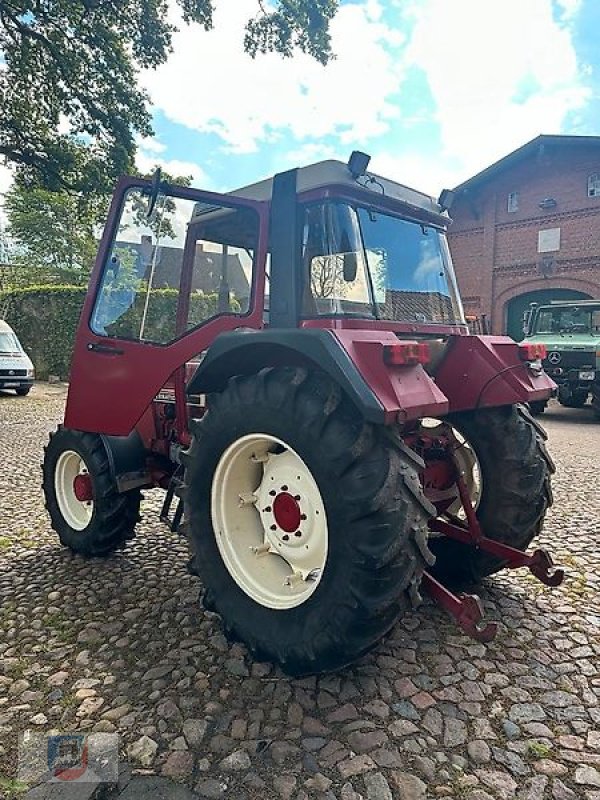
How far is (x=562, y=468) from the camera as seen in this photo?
6.19m

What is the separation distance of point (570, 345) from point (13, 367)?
11652 millimetres

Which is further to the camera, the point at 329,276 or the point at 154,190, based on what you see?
the point at 154,190

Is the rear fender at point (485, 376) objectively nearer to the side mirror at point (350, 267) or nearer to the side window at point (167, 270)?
the side mirror at point (350, 267)

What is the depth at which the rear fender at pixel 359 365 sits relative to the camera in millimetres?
1867

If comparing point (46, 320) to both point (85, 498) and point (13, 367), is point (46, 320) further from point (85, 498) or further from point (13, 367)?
point (85, 498)

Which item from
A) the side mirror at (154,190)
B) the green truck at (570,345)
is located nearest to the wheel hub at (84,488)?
the side mirror at (154,190)

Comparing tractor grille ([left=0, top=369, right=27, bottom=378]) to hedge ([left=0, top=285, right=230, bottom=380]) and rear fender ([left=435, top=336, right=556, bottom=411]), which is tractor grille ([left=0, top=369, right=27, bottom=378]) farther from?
rear fender ([left=435, top=336, right=556, bottom=411])

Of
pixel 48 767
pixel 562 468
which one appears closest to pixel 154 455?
pixel 48 767

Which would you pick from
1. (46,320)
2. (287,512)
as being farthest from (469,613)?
(46,320)

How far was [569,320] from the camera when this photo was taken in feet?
36.3

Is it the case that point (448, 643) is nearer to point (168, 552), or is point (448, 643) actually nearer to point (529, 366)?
point (529, 366)

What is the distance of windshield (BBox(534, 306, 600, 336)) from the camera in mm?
10766

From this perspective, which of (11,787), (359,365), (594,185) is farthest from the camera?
(594,185)

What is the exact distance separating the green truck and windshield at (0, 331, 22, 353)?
11.2 meters
